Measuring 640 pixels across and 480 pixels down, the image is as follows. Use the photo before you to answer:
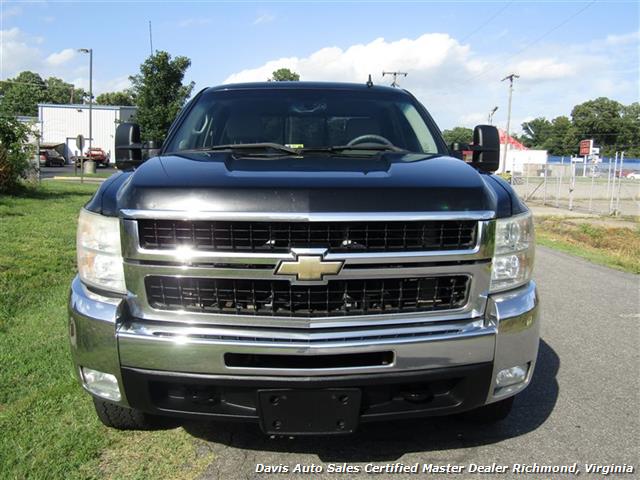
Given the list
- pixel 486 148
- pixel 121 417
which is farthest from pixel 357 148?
pixel 121 417

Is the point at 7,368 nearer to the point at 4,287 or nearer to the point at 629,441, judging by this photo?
the point at 4,287

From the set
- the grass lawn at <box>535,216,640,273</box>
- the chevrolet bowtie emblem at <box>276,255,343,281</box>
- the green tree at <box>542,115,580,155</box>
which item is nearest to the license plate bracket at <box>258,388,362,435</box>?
the chevrolet bowtie emblem at <box>276,255,343,281</box>

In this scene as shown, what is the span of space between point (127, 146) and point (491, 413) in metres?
2.78

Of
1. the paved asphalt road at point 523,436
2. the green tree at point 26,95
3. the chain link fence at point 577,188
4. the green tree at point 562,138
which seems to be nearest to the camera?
the paved asphalt road at point 523,436

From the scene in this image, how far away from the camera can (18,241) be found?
856 cm

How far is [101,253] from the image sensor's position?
269 centimetres

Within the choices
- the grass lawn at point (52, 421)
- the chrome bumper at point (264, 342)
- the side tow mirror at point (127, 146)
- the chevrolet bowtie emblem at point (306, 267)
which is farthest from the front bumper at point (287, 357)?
the side tow mirror at point (127, 146)

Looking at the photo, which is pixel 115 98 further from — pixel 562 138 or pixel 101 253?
pixel 101 253

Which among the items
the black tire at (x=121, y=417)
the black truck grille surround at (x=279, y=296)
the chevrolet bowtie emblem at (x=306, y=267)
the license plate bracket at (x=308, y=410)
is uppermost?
the chevrolet bowtie emblem at (x=306, y=267)

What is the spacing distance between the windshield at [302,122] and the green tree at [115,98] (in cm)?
10617

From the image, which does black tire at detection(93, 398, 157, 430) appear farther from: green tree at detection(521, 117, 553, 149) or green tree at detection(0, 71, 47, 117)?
green tree at detection(521, 117, 553, 149)

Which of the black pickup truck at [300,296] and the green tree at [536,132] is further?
the green tree at [536,132]

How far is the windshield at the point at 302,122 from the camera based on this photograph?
3.98 m

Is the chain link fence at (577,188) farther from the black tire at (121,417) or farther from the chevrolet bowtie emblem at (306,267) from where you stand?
the chevrolet bowtie emblem at (306,267)
